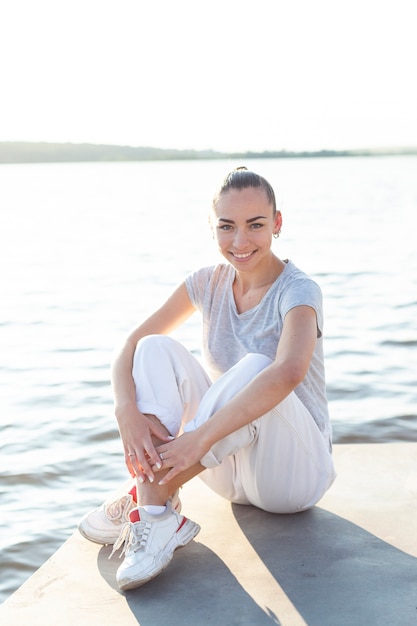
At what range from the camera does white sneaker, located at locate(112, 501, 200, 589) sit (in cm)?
289

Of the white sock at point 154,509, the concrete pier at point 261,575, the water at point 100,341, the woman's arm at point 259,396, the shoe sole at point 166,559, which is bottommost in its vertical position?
the water at point 100,341

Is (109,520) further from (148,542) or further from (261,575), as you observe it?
(261,575)

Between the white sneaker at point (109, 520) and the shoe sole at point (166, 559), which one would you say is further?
the white sneaker at point (109, 520)

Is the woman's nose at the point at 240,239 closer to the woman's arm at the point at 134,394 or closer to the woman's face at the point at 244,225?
the woman's face at the point at 244,225

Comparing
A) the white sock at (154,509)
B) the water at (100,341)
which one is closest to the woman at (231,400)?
the white sock at (154,509)

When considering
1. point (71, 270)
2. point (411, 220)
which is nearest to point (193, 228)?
point (411, 220)

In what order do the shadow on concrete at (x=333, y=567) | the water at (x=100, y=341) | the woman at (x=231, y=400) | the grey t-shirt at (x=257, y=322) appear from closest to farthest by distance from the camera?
the shadow on concrete at (x=333, y=567), the woman at (x=231, y=400), the grey t-shirt at (x=257, y=322), the water at (x=100, y=341)

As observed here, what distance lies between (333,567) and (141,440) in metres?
0.76

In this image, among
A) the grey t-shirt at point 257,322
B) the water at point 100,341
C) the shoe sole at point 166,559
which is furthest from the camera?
the water at point 100,341

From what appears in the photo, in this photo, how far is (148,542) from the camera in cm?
296

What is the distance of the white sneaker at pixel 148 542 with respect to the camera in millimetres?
2887

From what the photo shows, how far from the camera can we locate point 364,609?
2719 millimetres

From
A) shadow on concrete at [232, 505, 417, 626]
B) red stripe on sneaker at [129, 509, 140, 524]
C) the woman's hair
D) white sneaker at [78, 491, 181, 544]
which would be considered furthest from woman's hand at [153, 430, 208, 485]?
the woman's hair

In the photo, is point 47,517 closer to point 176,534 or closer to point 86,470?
point 86,470
